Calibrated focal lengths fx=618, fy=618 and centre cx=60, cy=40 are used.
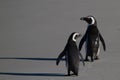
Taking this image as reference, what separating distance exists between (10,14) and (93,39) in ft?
25.4

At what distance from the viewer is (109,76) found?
891 centimetres

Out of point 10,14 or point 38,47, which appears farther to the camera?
point 10,14

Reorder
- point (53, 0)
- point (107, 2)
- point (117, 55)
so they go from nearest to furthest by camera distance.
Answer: point (117, 55), point (107, 2), point (53, 0)

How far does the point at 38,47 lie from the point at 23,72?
2.29m

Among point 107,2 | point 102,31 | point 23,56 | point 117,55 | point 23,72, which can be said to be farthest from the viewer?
point 107,2

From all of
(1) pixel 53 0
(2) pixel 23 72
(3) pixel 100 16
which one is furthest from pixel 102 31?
(1) pixel 53 0

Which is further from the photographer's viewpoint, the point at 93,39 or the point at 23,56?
the point at 23,56

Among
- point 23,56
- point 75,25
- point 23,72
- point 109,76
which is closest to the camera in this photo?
point 109,76

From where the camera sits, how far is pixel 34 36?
1349cm

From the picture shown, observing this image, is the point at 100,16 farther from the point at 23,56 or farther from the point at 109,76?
the point at 109,76

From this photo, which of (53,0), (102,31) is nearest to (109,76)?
(102,31)

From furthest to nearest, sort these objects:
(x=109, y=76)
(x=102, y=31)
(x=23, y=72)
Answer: (x=102, y=31), (x=23, y=72), (x=109, y=76)

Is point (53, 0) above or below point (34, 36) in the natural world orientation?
above

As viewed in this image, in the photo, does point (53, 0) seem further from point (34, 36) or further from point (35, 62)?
point (35, 62)
